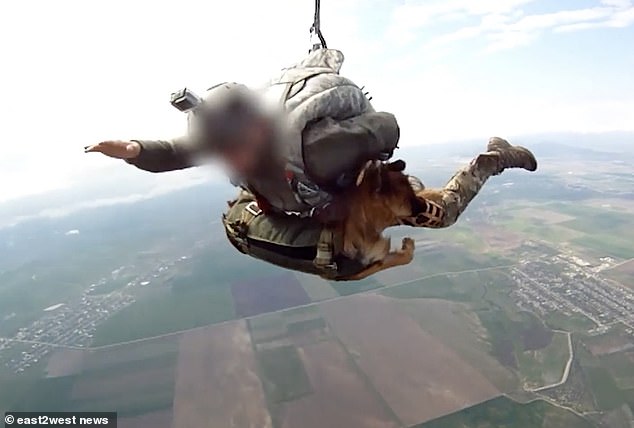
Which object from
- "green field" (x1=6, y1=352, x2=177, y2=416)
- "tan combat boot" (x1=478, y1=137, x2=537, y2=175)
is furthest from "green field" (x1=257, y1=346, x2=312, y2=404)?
"tan combat boot" (x1=478, y1=137, x2=537, y2=175)

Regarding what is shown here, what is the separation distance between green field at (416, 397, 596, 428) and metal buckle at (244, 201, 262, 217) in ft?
56.9

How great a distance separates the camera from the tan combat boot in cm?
339

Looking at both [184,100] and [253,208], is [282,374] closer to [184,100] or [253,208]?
[253,208]

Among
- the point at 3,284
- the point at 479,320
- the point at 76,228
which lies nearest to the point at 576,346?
the point at 479,320

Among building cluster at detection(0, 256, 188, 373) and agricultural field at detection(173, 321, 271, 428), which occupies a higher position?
agricultural field at detection(173, 321, 271, 428)

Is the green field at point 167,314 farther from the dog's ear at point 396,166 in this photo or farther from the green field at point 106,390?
the dog's ear at point 396,166

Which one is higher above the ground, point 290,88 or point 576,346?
point 290,88

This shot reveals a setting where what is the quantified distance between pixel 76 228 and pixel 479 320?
6157 centimetres

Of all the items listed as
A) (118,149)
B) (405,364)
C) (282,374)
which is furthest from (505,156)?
(282,374)

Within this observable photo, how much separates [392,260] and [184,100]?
1.52m

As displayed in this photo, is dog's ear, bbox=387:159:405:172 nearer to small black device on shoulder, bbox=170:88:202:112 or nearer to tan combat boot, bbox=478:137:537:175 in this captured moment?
tan combat boot, bbox=478:137:537:175

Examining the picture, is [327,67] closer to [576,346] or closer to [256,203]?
[256,203]

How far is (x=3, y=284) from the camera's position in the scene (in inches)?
1773

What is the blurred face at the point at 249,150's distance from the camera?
2191mm
